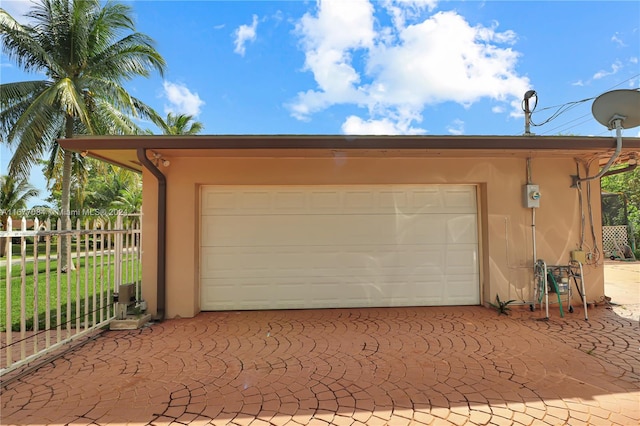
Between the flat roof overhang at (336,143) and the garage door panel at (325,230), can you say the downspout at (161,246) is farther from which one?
the flat roof overhang at (336,143)

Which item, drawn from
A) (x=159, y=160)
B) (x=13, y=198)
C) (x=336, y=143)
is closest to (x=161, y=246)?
(x=159, y=160)

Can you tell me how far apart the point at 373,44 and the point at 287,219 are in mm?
7614

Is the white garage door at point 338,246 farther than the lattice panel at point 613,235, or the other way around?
the lattice panel at point 613,235

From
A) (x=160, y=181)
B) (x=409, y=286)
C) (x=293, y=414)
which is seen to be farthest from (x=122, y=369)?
(x=409, y=286)

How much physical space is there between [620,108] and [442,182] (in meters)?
2.68

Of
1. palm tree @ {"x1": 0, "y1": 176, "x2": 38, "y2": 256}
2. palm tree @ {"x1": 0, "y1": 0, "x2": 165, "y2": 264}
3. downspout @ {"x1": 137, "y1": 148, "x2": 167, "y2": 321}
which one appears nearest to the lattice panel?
downspout @ {"x1": 137, "y1": 148, "x2": 167, "y2": 321}

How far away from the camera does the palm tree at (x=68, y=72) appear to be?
31.4ft

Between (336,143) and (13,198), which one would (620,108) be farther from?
(13,198)

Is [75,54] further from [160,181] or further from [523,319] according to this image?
[523,319]

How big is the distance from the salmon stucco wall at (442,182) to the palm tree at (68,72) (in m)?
7.07

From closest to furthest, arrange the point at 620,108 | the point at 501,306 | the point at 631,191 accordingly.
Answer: the point at 620,108, the point at 501,306, the point at 631,191

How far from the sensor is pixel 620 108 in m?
4.54

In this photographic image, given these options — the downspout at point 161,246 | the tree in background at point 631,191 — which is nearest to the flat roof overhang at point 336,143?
the downspout at point 161,246

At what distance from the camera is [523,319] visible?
4992mm
